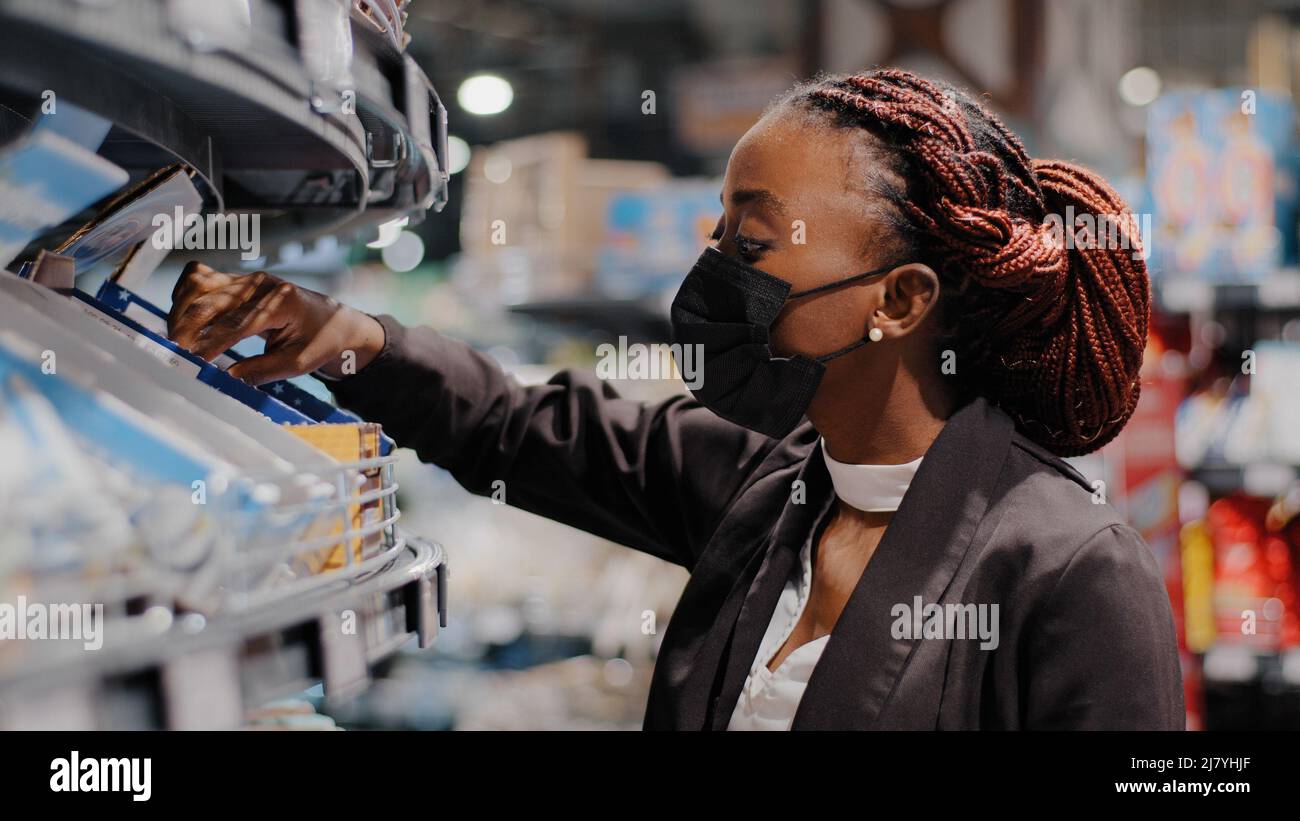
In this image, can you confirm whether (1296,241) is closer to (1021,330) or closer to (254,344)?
(1021,330)

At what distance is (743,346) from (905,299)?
0.59 ft

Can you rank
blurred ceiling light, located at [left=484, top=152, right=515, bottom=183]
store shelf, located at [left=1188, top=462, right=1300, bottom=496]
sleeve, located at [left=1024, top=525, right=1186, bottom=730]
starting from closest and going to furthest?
sleeve, located at [left=1024, top=525, right=1186, bottom=730]
store shelf, located at [left=1188, top=462, right=1300, bottom=496]
blurred ceiling light, located at [left=484, top=152, right=515, bottom=183]

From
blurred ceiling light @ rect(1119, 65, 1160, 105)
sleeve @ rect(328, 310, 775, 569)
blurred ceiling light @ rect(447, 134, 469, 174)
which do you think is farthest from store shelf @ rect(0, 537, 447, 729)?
blurred ceiling light @ rect(1119, 65, 1160, 105)

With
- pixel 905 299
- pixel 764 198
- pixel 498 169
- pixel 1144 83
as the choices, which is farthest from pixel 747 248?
pixel 1144 83

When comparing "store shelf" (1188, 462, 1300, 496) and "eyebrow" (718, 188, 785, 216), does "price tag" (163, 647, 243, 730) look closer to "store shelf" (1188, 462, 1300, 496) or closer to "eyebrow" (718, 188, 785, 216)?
"eyebrow" (718, 188, 785, 216)

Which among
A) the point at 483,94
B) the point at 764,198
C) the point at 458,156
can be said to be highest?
the point at 483,94

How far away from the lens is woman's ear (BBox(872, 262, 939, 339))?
43.1 inches

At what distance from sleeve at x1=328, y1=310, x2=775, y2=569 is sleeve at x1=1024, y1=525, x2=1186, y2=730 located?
0.50 m

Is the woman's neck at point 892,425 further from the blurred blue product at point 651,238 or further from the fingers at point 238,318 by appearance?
the blurred blue product at point 651,238

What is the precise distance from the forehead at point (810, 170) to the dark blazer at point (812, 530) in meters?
0.26

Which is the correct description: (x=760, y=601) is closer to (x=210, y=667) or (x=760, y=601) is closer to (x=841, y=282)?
(x=841, y=282)

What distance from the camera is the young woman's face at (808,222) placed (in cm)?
105

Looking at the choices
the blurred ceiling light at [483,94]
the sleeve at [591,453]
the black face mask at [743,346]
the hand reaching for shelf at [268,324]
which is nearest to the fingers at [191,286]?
the hand reaching for shelf at [268,324]

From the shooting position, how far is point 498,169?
A: 295 centimetres
